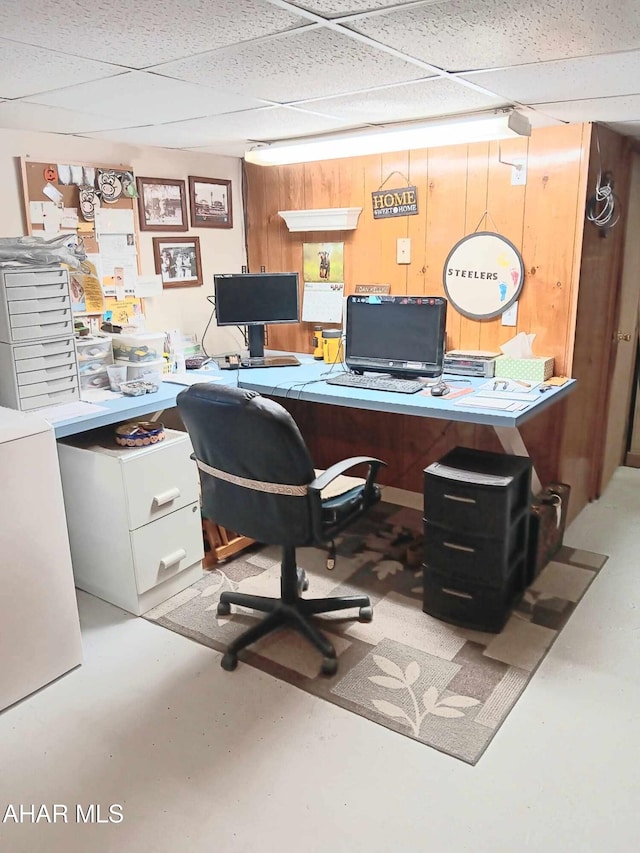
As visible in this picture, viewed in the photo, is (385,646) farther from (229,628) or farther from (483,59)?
(483,59)

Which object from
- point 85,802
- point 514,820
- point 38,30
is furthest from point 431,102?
point 85,802

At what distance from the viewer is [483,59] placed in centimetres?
186

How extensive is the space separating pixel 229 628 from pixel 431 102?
85.0 inches

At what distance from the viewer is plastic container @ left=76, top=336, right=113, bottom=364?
2.89m

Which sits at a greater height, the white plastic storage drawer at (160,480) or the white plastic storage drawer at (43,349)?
the white plastic storage drawer at (43,349)

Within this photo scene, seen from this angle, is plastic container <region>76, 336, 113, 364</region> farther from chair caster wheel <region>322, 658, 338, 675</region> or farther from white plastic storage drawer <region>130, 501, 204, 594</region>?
chair caster wheel <region>322, 658, 338, 675</region>

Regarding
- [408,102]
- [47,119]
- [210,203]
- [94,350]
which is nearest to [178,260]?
[210,203]

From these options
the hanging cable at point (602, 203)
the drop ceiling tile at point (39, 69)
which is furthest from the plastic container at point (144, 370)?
Result: the hanging cable at point (602, 203)

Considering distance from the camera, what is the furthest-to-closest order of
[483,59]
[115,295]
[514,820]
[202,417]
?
[115,295] < [202,417] < [483,59] < [514,820]

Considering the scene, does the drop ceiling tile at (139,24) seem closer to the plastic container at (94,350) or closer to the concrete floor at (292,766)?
the plastic container at (94,350)

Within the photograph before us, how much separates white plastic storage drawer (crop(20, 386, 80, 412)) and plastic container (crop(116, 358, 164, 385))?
292mm

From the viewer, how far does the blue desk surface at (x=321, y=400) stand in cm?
246

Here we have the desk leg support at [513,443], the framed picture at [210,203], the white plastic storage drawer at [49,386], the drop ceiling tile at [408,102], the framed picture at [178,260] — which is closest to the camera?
the drop ceiling tile at [408,102]

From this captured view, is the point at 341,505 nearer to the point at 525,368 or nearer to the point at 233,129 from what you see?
the point at 525,368
